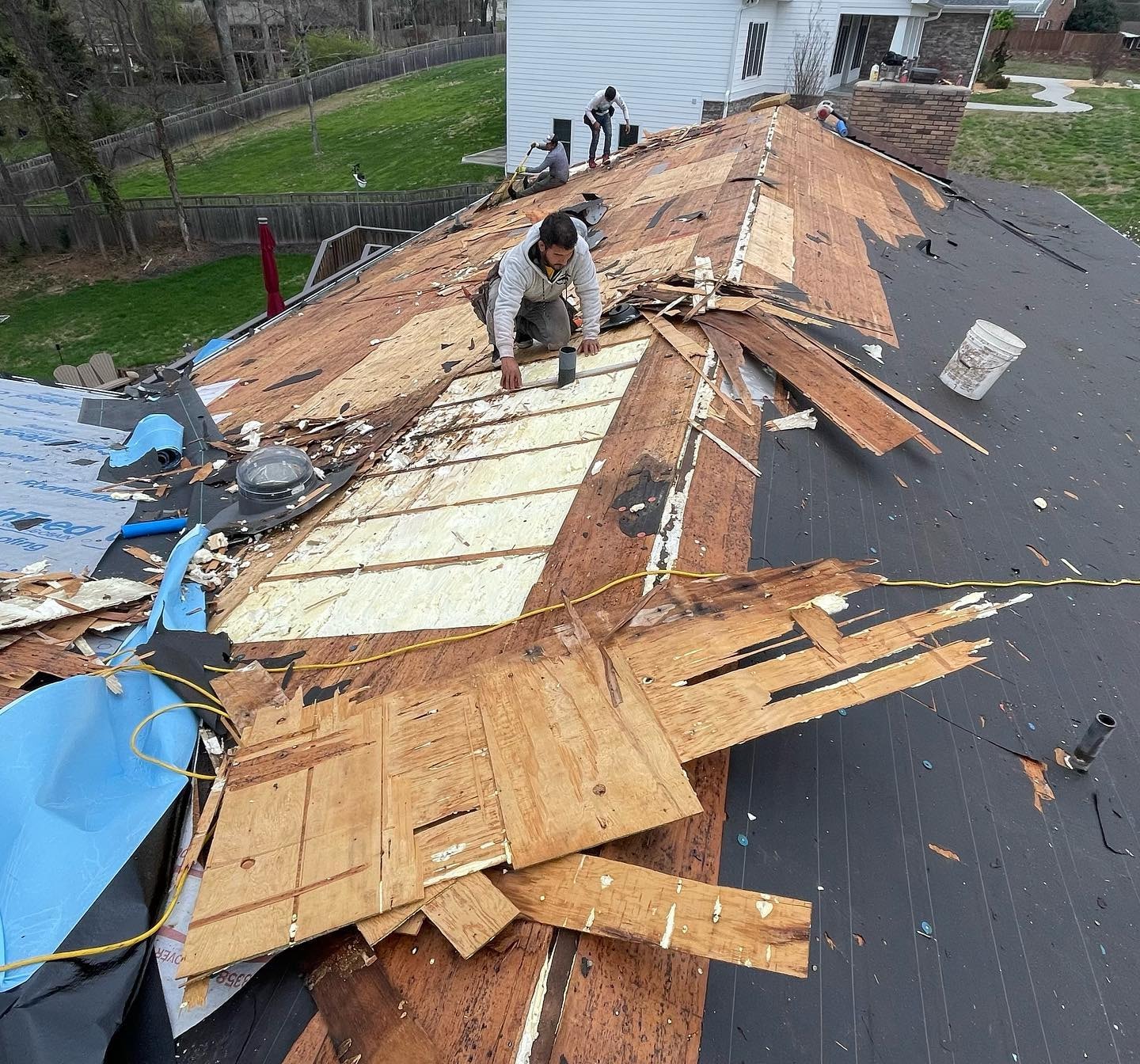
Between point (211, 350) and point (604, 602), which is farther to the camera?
point (211, 350)

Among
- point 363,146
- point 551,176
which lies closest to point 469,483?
point 551,176

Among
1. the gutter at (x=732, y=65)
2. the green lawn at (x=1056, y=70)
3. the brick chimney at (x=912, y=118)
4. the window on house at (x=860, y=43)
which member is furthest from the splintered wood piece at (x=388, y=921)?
the green lawn at (x=1056, y=70)

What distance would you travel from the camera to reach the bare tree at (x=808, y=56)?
22.2 meters

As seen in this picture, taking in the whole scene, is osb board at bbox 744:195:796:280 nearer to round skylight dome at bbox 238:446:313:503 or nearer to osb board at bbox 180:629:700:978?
round skylight dome at bbox 238:446:313:503

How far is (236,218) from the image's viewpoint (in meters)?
23.2

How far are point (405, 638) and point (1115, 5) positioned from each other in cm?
5361

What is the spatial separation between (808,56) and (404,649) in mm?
26758

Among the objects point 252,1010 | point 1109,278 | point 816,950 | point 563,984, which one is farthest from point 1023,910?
point 1109,278

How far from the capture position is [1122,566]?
363 cm

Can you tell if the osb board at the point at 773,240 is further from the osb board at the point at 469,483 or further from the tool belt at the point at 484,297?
the osb board at the point at 469,483

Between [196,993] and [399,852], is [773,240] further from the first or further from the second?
[196,993]

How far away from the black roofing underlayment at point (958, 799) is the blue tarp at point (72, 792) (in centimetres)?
197

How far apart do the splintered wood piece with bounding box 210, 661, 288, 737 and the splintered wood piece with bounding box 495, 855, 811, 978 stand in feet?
4.24

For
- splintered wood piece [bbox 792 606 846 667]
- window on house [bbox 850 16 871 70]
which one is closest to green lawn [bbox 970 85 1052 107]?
window on house [bbox 850 16 871 70]
